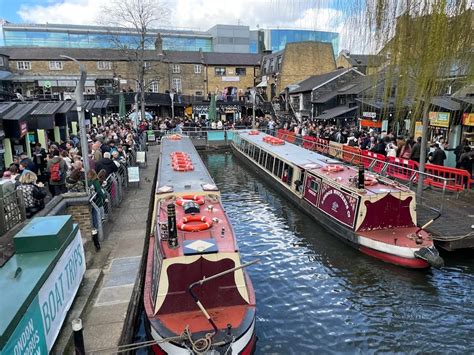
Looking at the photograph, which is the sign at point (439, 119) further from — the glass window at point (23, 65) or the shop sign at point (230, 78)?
the glass window at point (23, 65)

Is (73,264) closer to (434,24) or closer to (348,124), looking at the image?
(434,24)

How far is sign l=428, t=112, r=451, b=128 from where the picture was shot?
60.2ft

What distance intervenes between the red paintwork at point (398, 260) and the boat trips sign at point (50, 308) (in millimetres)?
7980

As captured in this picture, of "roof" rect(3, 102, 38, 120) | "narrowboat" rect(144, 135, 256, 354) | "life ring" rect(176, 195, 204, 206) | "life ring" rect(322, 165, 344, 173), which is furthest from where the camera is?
"life ring" rect(322, 165, 344, 173)

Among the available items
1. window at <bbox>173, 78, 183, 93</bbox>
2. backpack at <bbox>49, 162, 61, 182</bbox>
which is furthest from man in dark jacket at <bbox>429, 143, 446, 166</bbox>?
A: window at <bbox>173, 78, 183, 93</bbox>

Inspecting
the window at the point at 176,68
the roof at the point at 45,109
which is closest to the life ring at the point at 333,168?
the roof at the point at 45,109

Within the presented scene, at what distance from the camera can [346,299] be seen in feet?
32.1

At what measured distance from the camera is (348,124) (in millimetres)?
31484

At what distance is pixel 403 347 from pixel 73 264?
21.7 ft

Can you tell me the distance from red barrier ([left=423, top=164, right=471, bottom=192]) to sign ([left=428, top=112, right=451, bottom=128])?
3.19 metres

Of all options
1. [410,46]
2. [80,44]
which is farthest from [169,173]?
[80,44]

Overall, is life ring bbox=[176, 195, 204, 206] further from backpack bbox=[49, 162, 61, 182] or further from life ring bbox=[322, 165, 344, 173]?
life ring bbox=[322, 165, 344, 173]

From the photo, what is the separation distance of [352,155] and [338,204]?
9236 millimetres

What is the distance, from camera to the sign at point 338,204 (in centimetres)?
1240
